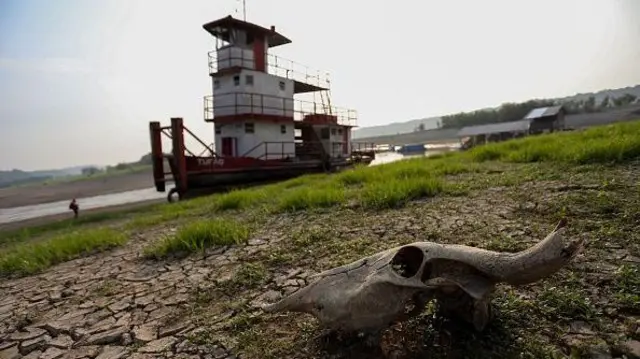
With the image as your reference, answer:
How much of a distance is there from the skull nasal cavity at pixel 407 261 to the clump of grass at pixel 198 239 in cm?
279

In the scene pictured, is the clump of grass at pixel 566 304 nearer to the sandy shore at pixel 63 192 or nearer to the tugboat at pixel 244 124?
the tugboat at pixel 244 124

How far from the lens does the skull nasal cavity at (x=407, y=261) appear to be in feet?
6.61

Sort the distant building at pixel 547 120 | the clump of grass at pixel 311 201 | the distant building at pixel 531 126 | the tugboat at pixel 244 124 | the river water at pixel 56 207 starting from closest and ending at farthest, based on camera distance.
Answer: the clump of grass at pixel 311 201
the tugboat at pixel 244 124
the river water at pixel 56 207
the distant building at pixel 531 126
the distant building at pixel 547 120

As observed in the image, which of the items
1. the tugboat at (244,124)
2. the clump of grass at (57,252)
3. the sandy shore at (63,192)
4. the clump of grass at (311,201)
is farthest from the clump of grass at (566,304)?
the sandy shore at (63,192)

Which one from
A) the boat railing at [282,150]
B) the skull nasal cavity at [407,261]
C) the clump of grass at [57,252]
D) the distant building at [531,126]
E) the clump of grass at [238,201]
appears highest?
the distant building at [531,126]

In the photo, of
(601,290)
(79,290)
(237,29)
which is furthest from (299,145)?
(601,290)

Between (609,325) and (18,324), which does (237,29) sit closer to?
(18,324)

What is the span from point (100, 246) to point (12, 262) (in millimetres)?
1160

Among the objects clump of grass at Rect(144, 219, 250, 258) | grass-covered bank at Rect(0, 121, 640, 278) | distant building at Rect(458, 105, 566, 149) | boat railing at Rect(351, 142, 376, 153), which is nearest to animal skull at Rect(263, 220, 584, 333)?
clump of grass at Rect(144, 219, 250, 258)

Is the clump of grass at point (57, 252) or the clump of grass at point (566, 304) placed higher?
the clump of grass at point (566, 304)

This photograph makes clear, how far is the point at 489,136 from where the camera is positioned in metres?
41.2

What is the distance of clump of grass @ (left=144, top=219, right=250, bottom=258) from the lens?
442 cm

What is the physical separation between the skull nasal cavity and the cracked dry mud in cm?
38

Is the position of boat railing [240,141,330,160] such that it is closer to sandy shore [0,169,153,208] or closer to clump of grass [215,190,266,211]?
clump of grass [215,190,266,211]
